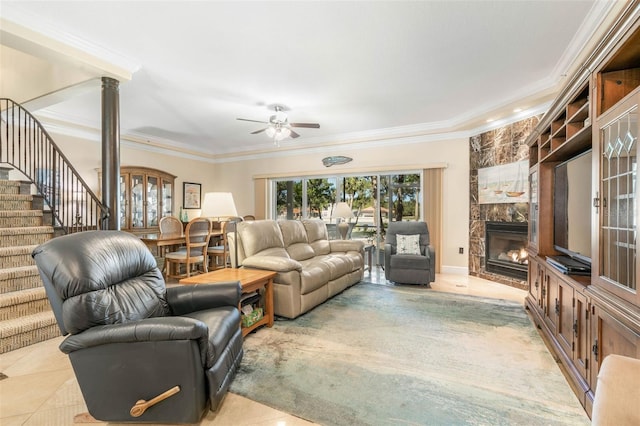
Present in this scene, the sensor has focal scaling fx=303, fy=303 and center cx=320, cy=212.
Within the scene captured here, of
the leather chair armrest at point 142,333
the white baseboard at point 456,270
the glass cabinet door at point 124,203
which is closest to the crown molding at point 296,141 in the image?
the glass cabinet door at point 124,203

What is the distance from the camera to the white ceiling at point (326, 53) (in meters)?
2.42

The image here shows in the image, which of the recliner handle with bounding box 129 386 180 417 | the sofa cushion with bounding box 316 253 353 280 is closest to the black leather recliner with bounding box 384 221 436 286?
the sofa cushion with bounding box 316 253 353 280

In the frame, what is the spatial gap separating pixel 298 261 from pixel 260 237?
0.68m

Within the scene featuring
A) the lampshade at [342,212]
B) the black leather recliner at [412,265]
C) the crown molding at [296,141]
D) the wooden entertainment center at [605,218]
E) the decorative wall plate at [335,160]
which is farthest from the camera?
the decorative wall plate at [335,160]

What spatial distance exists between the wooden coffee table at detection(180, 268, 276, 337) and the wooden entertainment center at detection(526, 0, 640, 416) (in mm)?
2323

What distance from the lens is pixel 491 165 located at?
4871mm

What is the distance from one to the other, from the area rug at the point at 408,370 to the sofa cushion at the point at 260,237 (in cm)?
85

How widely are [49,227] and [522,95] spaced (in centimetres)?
592

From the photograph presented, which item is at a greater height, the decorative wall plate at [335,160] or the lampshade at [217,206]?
the decorative wall plate at [335,160]

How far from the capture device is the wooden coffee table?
8.50ft

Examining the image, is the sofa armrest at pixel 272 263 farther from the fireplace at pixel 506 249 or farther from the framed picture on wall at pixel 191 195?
the framed picture on wall at pixel 191 195

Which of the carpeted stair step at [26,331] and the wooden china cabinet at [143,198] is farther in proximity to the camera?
the wooden china cabinet at [143,198]

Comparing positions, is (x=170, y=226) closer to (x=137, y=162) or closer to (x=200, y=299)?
(x=137, y=162)

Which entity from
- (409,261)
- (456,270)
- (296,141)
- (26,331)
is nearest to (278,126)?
(296,141)
